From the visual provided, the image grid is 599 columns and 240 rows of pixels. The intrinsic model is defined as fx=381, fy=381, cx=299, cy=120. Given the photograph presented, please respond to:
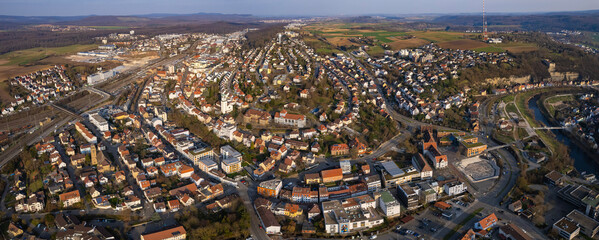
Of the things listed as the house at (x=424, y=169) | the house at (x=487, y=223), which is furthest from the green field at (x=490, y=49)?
the house at (x=487, y=223)

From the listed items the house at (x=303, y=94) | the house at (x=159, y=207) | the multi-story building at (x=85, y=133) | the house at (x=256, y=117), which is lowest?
the house at (x=159, y=207)

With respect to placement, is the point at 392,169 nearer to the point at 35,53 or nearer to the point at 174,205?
the point at 174,205

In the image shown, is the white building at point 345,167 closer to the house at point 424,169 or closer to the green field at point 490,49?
the house at point 424,169

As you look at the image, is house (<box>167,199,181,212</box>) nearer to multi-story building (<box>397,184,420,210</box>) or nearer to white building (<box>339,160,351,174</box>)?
white building (<box>339,160,351,174</box>)

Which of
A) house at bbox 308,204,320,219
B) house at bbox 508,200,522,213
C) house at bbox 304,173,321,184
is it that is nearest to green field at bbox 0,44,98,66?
→ house at bbox 304,173,321,184

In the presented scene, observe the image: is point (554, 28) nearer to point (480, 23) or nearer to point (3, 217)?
point (480, 23)

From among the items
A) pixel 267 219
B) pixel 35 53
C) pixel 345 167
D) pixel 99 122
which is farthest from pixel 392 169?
pixel 35 53
